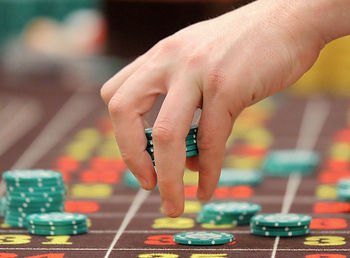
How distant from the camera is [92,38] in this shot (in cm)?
1777

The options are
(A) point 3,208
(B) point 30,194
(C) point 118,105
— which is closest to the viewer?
(C) point 118,105

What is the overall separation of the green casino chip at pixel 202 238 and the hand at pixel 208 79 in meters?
0.49

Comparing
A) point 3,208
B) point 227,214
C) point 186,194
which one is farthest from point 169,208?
point 186,194

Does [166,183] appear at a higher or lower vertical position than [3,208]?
lower

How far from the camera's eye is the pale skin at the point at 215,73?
350cm

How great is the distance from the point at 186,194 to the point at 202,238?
1.87m

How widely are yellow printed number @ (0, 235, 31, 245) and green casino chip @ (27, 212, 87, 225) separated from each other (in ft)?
0.29

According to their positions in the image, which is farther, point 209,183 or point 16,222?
point 16,222

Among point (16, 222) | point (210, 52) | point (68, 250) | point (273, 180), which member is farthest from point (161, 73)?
point (273, 180)

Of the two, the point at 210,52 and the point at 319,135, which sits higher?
the point at 319,135

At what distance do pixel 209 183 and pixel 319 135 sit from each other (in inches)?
195

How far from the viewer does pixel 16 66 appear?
15688 millimetres

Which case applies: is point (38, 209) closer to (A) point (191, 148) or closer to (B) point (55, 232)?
(B) point (55, 232)

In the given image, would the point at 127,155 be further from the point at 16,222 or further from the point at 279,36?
the point at 16,222
